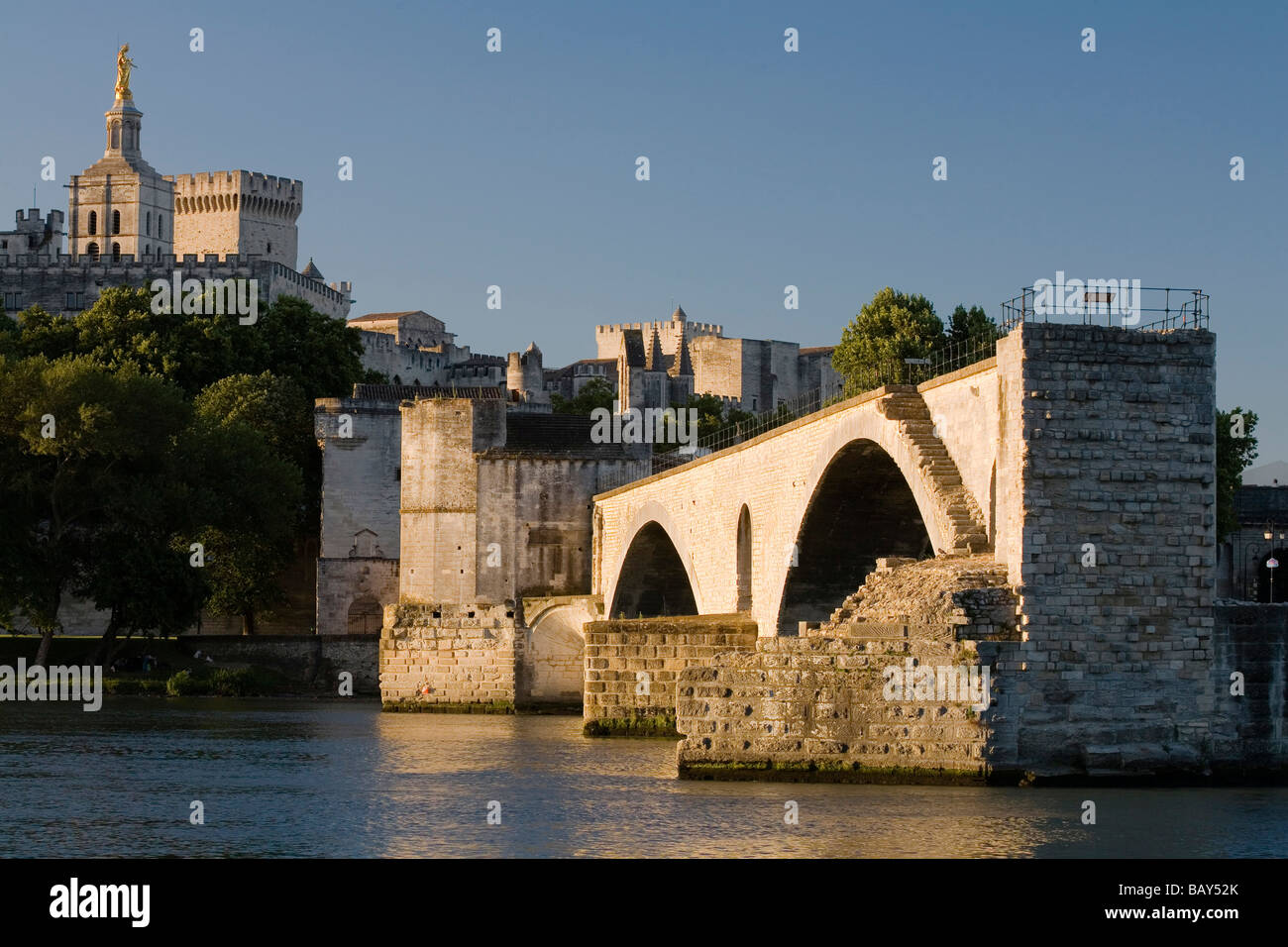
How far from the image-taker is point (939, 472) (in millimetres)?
27547

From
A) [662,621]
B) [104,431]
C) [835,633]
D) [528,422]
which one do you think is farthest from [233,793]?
[528,422]

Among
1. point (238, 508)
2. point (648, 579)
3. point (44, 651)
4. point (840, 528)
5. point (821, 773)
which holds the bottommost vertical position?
point (821, 773)

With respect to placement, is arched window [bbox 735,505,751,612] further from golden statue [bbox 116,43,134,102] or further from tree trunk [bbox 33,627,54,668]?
golden statue [bbox 116,43,134,102]

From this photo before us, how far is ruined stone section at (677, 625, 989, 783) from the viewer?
77.7 feet

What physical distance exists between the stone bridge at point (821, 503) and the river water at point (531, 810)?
4069mm

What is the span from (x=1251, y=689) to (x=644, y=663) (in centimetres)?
1495

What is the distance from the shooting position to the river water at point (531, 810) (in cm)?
2122

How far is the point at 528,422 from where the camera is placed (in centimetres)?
5803

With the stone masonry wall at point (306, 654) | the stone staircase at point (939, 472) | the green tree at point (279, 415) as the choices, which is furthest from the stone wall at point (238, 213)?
the stone staircase at point (939, 472)

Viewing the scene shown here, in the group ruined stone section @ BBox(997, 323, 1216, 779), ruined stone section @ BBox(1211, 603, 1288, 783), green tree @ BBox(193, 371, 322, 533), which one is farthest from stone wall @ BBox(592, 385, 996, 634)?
green tree @ BBox(193, 371, 322, 533)

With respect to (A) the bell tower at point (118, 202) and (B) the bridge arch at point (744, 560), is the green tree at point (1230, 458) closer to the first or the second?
(B) the bridge arch at point (744, 560)

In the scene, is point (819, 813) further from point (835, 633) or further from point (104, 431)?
point (104, 431)

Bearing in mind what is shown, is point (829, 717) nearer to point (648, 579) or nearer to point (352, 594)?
point (648, 579)

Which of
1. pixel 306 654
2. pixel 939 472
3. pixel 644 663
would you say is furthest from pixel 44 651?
pixel 939 472
